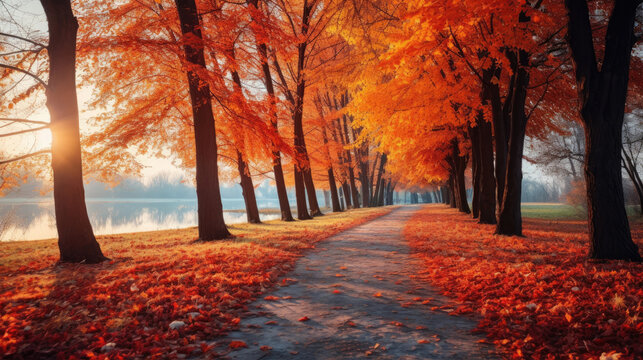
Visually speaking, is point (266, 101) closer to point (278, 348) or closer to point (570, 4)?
point (570, 4)

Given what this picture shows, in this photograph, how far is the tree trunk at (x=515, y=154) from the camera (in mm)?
8484


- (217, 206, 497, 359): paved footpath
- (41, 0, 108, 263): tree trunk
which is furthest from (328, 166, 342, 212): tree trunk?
(41, 0, 108, 263): tree trunk

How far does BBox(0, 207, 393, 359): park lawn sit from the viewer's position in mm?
2814

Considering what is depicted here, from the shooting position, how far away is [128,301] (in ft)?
12.4

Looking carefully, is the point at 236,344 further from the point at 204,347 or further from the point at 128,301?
the point at 128,301

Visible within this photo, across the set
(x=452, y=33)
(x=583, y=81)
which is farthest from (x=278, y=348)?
(x=452, y=33)

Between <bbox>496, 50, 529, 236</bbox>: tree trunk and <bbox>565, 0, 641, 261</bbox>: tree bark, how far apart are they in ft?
10.1

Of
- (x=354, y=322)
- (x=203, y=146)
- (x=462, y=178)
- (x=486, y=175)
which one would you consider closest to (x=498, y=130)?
(x=486, y=175)

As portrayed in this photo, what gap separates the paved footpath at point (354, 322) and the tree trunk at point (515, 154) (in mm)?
4906

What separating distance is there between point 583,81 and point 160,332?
683cm

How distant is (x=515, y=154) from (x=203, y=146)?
8712mm

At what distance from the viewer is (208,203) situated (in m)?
9.38

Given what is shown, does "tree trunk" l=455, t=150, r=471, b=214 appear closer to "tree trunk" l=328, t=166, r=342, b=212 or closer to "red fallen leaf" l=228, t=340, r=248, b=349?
"tree trunk" l=328, t=166, r=342, b=212

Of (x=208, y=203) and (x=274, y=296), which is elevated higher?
(x=208, y=203)
